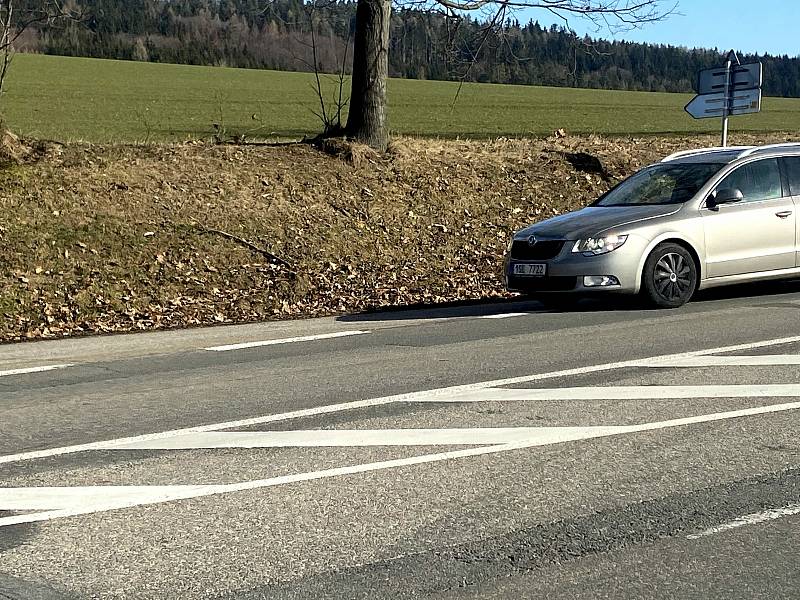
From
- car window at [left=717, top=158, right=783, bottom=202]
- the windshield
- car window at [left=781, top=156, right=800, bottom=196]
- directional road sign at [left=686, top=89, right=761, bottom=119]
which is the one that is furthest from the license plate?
directional road sign at [left=686, top=89, right=761, bottom=119]

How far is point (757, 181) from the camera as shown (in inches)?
547

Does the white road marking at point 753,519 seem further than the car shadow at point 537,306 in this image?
No

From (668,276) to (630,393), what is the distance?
4.97 meters

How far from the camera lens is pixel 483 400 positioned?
8266 mm

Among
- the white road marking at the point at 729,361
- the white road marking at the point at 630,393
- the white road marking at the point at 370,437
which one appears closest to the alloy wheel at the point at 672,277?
the white road marking at the point at 729,361

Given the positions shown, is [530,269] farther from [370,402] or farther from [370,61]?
[370,61]

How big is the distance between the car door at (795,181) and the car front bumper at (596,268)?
213 cm

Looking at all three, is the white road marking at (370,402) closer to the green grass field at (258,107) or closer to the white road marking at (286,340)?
the white road marking at (286,340)

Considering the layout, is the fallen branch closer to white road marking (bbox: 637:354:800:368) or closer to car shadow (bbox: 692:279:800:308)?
car shadow (bbox: 692:279:800:308)

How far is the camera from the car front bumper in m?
12.8

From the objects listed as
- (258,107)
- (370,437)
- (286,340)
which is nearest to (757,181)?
(286,340)

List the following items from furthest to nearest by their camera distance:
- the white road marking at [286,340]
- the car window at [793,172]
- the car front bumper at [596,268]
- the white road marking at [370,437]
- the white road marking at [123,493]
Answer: the car window at [793,172] → the car front bumper at [596,268] → the white road marking at [286,340] → the white road marking at [370,437] → the white road marking at [123,493]

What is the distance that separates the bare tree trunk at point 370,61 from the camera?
20.5 metres

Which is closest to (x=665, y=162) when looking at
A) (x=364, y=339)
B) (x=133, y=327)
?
(x=364, y=339)
